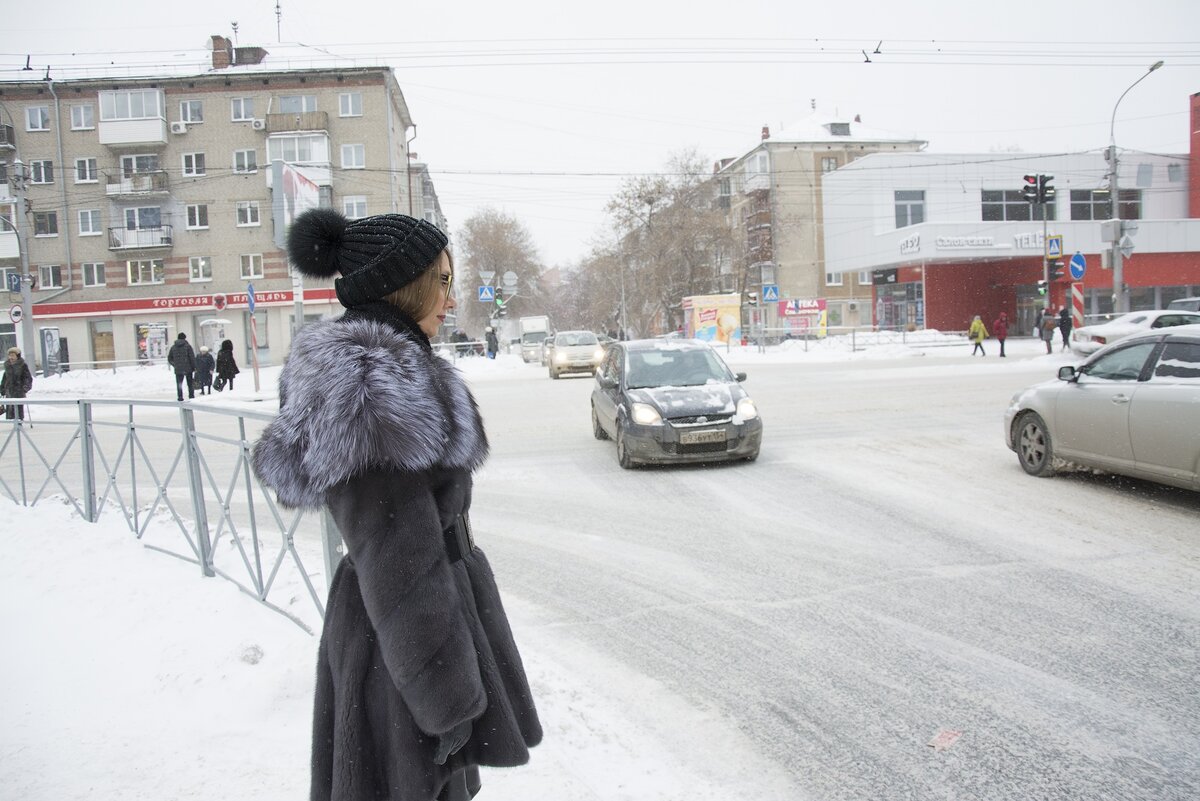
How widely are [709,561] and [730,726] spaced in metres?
2.64

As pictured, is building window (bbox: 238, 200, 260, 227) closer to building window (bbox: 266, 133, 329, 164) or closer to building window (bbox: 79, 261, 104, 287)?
building window (bbox: 266, 133, 329, 164)

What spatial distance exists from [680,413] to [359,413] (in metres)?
8.54

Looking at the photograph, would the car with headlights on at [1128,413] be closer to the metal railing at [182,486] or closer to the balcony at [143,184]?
the metal railing at [182,486]

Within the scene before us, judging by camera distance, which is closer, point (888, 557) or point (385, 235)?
point (385, 235)

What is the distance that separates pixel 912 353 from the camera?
110ft

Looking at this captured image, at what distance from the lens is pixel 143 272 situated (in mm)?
50844

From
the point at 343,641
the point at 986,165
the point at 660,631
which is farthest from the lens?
the point at 986,165

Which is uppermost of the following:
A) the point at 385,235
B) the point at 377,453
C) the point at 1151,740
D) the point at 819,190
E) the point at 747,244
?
the point at 819,190

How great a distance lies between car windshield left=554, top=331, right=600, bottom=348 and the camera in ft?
96.9

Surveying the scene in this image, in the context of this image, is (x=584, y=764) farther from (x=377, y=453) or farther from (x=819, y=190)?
(x=819, y=190)

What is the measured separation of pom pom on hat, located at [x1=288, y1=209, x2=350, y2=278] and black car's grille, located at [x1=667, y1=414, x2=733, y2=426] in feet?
26.9

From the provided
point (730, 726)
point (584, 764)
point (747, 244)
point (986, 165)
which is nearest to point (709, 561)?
point (730, 726)

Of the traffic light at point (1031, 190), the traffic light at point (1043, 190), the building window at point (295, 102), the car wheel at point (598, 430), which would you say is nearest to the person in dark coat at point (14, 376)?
the car wheel at point (598, 430)

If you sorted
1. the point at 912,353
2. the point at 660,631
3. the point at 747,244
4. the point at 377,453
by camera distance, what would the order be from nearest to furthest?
the point at 377,453
the point at 660,631
the point at 912,353
the point at 747,244
